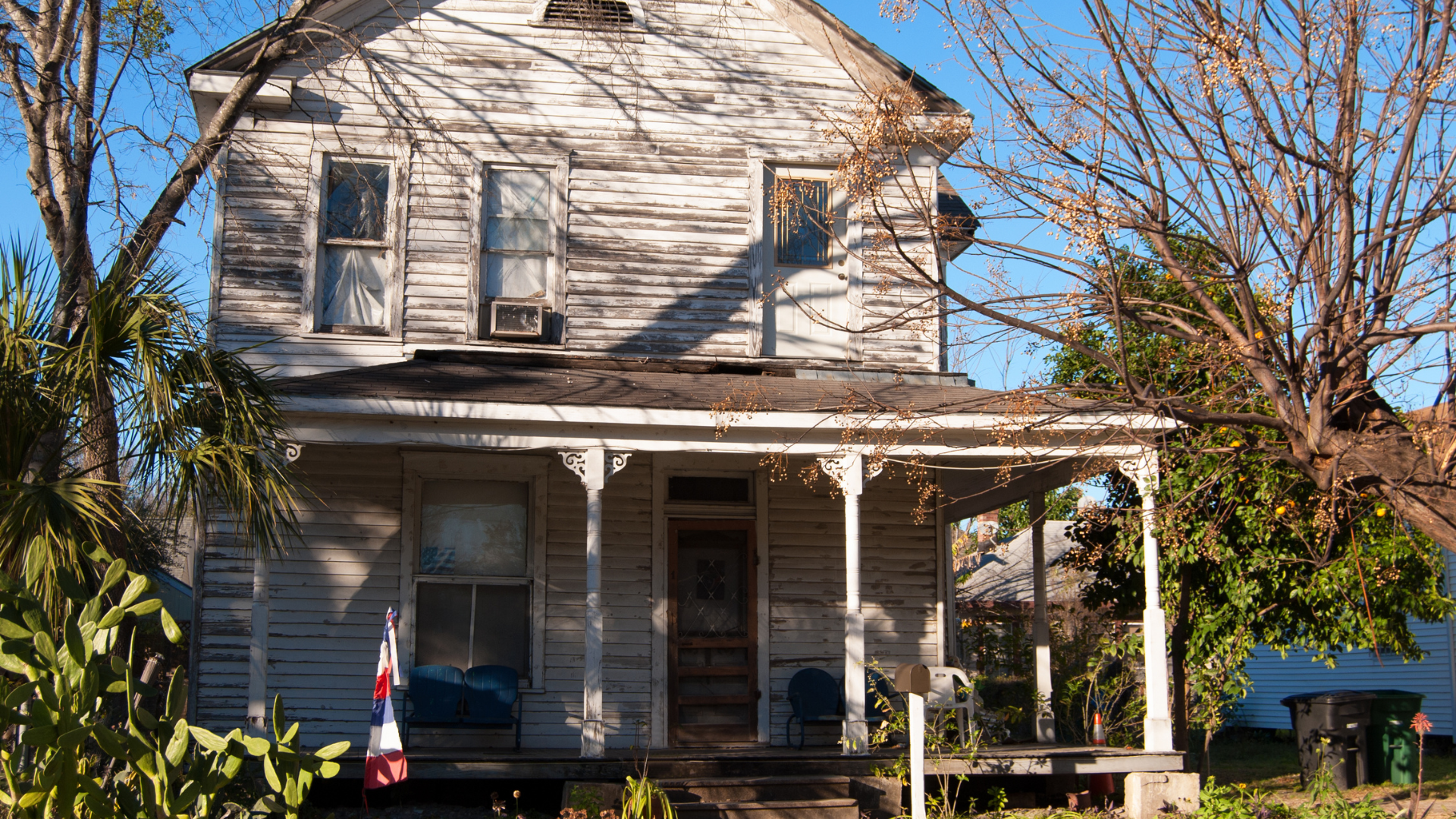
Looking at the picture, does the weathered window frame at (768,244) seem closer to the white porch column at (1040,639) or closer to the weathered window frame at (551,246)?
the weathered window frame at (551,246)

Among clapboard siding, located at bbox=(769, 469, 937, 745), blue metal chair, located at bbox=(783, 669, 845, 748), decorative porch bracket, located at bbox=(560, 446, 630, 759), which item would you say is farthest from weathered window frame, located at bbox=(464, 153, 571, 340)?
blue metal chair, located at bbox=(783, 669, 845, 748)

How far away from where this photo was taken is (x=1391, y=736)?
12195 millimetres

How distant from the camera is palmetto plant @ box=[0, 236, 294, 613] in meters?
6.29

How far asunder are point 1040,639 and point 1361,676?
10.1 m

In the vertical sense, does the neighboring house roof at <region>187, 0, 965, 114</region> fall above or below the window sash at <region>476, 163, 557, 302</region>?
above

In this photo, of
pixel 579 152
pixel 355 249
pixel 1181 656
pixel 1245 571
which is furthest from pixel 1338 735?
pixel 355 249

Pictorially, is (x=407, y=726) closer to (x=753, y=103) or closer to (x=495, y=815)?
(x=495, y=815)

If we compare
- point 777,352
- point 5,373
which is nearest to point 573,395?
point 777,352

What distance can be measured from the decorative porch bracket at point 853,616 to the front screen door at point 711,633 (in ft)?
5.78

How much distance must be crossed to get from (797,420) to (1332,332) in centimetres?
384

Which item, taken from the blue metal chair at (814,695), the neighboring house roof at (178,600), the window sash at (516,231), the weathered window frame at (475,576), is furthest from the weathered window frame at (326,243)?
the neighboring house roof at (178,600)

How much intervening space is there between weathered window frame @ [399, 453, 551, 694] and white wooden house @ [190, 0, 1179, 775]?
2cm

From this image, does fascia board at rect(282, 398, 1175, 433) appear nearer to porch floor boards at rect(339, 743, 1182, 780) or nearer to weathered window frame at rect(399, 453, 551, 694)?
weathered window frame at rect(399, 453, 551, 694)

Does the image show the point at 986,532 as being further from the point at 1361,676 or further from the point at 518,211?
the point at 518,211
